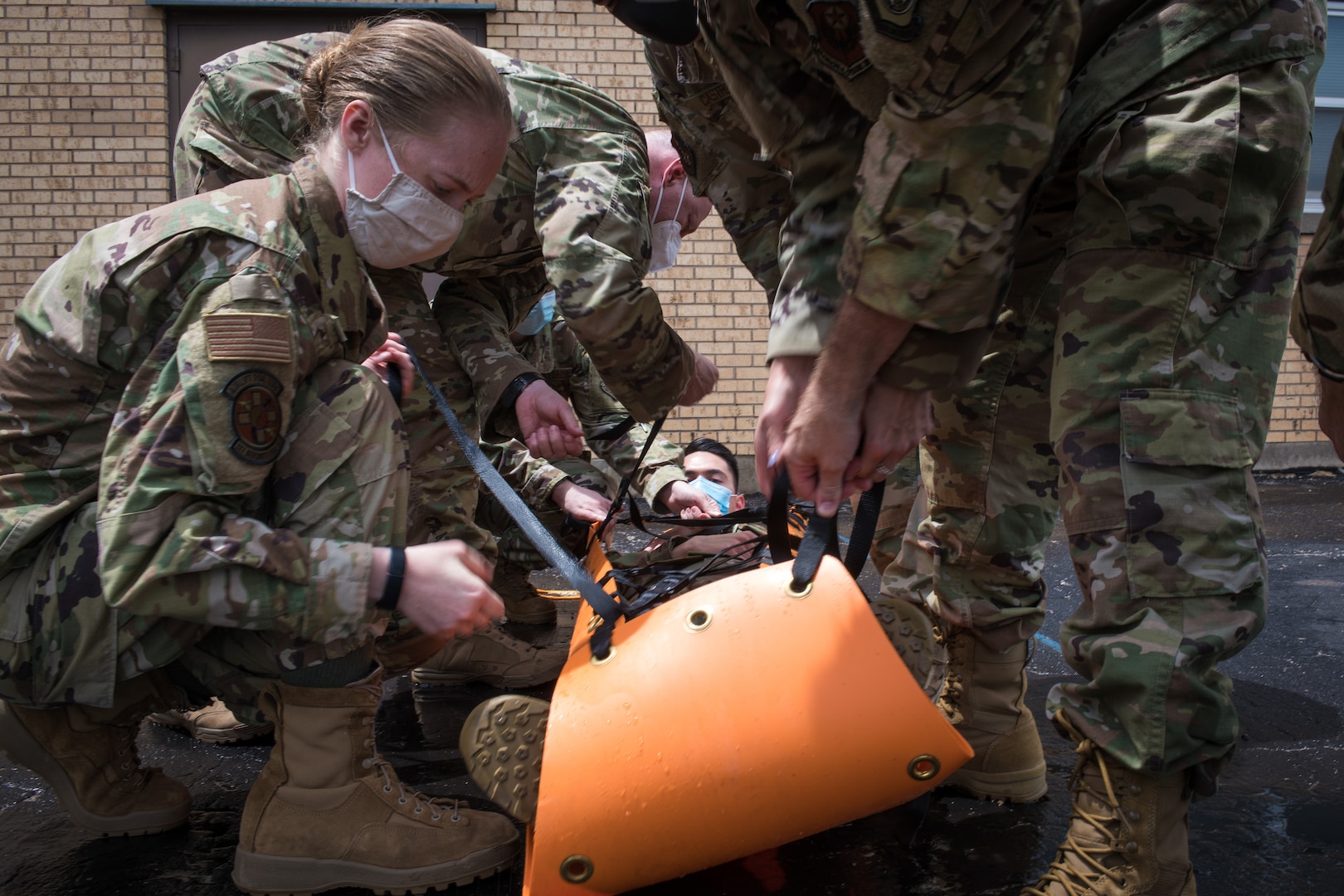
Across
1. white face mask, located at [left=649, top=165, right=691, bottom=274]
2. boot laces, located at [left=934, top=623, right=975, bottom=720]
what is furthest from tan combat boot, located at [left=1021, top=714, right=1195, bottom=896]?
white face mask, located at [left=649, top=165, right=691, bottom=274]

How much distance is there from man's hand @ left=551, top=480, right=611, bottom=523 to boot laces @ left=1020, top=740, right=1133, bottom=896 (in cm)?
145

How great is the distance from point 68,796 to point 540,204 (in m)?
1.57

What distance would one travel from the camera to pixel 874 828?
1768 mm

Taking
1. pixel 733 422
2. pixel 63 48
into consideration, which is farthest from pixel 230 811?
pixel 63 48

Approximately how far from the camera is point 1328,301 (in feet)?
5.09

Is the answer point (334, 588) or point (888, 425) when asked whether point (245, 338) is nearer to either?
point (334, 588)

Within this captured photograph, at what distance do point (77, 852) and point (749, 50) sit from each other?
1734 mm

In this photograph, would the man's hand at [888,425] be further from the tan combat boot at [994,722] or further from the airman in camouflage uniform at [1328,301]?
the tan combat boot at [994,722]

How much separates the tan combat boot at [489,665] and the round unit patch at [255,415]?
1.16 metres

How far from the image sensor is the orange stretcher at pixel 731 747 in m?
1.27

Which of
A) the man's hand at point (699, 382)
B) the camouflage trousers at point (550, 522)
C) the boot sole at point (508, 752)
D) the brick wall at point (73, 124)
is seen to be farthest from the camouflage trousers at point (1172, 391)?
the brick wall at point (73, 124)

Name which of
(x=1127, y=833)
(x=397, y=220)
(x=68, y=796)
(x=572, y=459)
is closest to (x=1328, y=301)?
(x=1127, y=833)

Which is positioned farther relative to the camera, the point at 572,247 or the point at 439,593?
the point at 572,247

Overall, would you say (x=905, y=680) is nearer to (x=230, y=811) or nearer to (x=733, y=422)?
(x=230, y=811)
